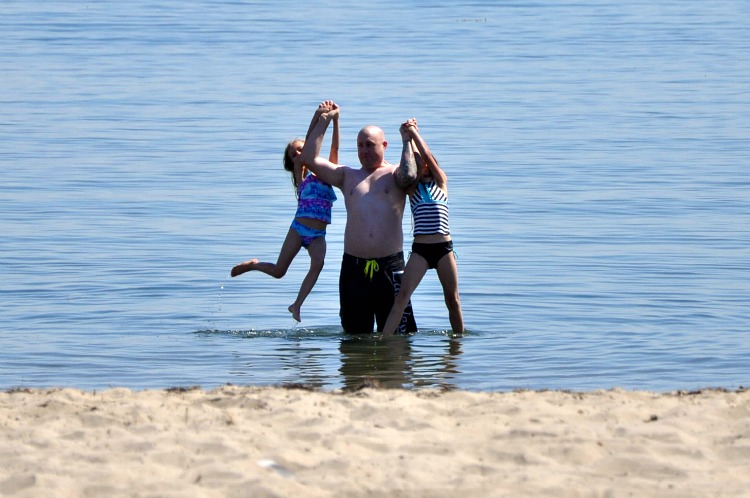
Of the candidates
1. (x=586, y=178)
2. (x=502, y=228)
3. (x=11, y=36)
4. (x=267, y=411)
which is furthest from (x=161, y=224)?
(x=11, y=36)

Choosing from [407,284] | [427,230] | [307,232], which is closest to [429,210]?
[427,230]

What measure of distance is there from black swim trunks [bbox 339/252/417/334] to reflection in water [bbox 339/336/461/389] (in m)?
0.14

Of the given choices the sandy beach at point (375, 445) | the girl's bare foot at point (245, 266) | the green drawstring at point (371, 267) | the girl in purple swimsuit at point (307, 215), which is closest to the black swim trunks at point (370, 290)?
the green drawstring at point (371, 267)

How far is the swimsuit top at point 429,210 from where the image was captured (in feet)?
34.2

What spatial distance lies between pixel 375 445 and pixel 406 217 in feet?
40.2

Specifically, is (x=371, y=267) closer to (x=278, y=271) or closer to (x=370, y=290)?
(x=370, y=290)

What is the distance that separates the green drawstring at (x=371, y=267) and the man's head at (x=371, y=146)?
2.32 feet

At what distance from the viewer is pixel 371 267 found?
419 inches

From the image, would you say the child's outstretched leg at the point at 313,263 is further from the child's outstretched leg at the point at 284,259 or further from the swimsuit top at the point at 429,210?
the swimsuit top at the point at 429,210

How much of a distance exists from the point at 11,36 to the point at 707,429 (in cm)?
3394

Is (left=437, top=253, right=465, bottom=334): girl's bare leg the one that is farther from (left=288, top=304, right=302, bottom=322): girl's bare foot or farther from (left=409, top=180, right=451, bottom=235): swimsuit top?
(left=288, top=304, right=302, bottom=322): girl's bare foot

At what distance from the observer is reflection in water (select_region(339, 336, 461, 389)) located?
988 centimetres

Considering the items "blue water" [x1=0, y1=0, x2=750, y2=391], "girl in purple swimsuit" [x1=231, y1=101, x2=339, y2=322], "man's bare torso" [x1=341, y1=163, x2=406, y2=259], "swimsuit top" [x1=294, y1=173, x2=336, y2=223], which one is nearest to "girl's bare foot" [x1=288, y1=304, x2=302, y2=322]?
"girl in purple swimsuit" [x1=231, y1=101, x2=339, y2=322]

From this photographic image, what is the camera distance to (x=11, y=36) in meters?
38.6
